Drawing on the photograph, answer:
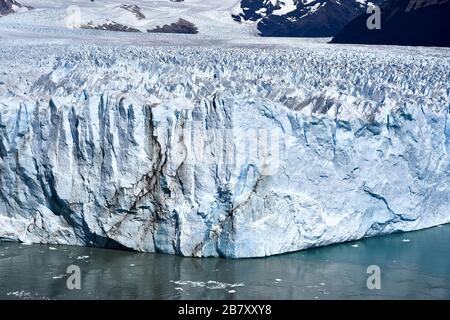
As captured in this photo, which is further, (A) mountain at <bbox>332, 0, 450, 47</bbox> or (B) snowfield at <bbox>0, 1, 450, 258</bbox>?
(A) mountain at <bbox>332, 0, 450, 47</bbox>

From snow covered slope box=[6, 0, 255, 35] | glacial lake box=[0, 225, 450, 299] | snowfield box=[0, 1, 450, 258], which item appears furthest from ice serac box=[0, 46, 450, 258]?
snow covered slope box=[6, 0, 255, 35]

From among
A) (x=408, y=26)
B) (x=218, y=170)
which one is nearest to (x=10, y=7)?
(x=408, y=26)

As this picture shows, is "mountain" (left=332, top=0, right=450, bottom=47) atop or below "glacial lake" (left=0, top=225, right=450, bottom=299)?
atop

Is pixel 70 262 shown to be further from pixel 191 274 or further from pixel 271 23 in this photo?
pixel 271 23

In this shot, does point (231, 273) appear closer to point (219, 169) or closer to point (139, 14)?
point (219, 169)

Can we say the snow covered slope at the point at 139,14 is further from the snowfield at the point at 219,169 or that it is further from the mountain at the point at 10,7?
the snowfield at the point at 219,169

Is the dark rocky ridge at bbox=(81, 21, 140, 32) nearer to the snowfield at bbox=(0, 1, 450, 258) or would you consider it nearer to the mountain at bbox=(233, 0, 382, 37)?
the mountain at bbox=(233, 0, 382, 37)
